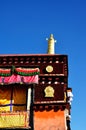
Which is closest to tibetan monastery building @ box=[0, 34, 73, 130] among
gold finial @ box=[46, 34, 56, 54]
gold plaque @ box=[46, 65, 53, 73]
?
gold plaque @ box=[46, 65, 53, 73]

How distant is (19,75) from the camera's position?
77.9 feet

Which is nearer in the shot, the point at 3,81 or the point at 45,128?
the point at 45,128

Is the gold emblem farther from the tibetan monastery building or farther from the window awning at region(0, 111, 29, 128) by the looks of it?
the window awning at region(0, 111, 29, 128)

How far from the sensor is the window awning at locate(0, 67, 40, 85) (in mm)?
23500

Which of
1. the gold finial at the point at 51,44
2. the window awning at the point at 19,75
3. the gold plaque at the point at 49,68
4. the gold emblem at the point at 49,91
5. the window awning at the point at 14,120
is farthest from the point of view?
the gold finial at the point at 51,44

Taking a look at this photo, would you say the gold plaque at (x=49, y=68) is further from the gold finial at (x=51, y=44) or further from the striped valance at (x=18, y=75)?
the gold finial at (x=51, y=44)

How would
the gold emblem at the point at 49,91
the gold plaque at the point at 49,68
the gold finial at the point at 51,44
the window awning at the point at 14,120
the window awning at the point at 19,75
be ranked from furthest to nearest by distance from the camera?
1. the gold finial at the point at 51,44
2. the gold plaque at the point at 49,68
3. the window awning at the point at 19,75
4. the gold emblem at the point at 49,91
5. the window awning at the point at 14,120

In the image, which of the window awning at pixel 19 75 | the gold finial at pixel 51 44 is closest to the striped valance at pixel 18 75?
the window awning at pixel 19 75

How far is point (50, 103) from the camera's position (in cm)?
2234

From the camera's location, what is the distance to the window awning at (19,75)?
23.5m

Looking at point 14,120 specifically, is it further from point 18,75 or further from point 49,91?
point 18,75

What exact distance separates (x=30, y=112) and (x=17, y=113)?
0.88m

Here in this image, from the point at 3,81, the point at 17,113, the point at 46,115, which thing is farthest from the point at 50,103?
the point at 3,81

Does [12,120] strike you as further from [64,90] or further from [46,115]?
[64,90]
